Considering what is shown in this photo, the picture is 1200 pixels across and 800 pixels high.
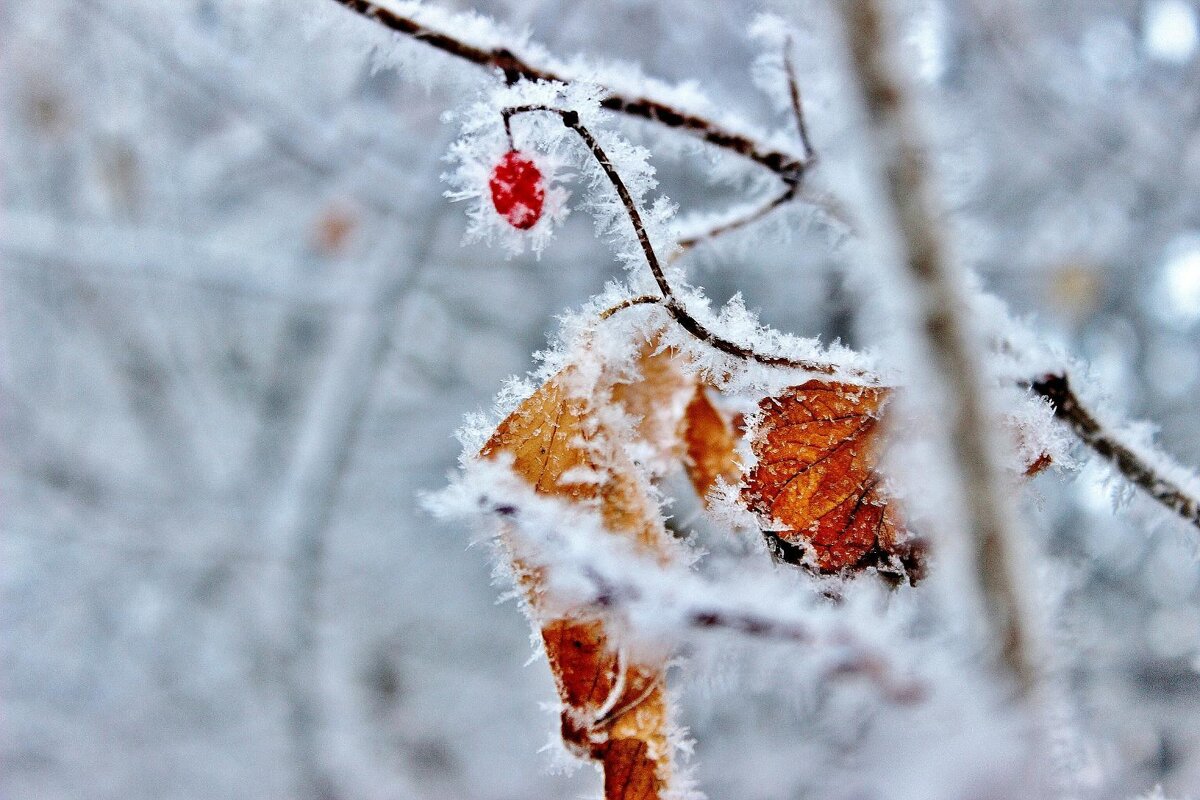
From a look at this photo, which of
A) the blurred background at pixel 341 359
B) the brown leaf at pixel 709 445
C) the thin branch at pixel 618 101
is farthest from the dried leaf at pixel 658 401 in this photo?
the blurred background at pixel 341 359

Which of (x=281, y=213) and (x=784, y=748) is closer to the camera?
(x=784, y=748)

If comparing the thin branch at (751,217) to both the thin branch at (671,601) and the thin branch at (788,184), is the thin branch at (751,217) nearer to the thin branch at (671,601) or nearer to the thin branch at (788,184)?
the thin branch at (788,184)

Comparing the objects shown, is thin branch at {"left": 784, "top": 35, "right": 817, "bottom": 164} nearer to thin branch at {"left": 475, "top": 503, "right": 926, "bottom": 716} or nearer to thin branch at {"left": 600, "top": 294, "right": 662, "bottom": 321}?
thin branch at {"left": 600, "top": 294, "right": 662, "bottom": 321}

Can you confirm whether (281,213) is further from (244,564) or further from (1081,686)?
(1081,686)

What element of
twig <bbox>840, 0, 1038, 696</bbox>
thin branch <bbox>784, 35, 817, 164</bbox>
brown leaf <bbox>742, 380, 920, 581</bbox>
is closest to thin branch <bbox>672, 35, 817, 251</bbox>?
thin branch <bbox>784, 35, 817, 164</bbox>

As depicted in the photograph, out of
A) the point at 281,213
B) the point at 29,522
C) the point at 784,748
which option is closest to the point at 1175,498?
the point at 784,748

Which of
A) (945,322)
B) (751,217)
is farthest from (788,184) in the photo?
(945,322)
